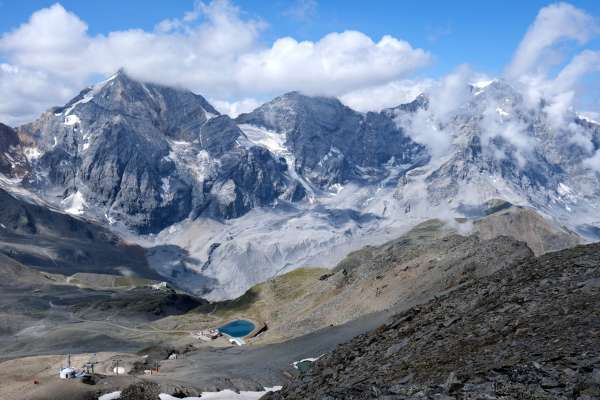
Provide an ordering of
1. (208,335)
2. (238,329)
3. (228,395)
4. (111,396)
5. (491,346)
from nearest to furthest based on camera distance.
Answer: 1. (491,346)
2. (111,396)
3. (228,395)
4. (208,335)
5. (238,329)

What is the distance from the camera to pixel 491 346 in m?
27.6

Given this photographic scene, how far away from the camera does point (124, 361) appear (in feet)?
374

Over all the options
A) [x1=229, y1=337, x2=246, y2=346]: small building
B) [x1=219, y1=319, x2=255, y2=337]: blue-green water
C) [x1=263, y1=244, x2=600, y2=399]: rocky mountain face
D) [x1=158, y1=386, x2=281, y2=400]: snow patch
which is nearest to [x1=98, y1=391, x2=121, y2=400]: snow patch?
[x1=158, y1=386, x2=281, y2=400]: snow patch

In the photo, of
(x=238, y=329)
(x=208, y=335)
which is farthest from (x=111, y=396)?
(x=238, y=329)

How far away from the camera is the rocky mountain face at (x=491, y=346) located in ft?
71.3

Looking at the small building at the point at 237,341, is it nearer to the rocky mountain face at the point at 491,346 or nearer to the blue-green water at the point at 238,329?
the blue-green water at the point at 238,329

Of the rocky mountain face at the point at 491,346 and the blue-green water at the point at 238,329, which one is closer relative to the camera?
the rocky mountain face at the point at 491,346

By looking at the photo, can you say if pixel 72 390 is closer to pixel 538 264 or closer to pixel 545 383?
pixel 538 264

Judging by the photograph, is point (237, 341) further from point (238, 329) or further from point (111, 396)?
point (111, 396)

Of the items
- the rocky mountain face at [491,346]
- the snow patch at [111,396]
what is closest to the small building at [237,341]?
the snow patch at [111,396]

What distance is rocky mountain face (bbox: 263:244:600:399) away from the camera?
2172 cm

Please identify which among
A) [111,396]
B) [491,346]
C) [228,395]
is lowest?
[228,395]

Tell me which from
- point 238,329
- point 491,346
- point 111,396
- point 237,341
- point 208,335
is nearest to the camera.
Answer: point 491,346

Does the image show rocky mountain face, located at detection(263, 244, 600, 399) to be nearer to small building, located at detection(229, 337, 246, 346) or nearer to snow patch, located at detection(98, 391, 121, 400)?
snow patch, located at detection(98, 391, 121, 400)
